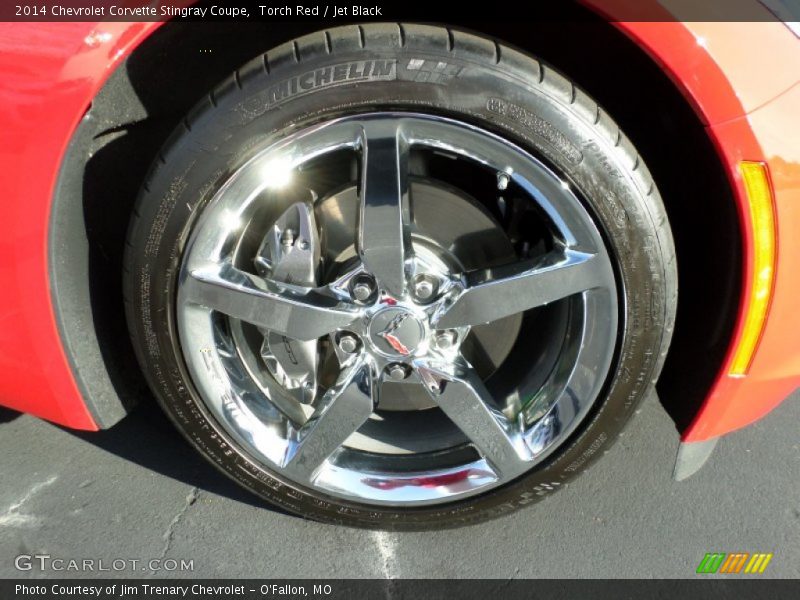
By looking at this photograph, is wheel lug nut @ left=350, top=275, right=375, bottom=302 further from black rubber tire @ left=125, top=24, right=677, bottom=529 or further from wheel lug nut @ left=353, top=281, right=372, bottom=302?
black rubber tire @ left=125, top=24, right=677, bottom=529

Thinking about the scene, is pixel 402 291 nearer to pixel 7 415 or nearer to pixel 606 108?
pixel 606 108

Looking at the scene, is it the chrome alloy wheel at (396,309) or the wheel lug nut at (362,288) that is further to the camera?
the wheel lug nut at (362,288)

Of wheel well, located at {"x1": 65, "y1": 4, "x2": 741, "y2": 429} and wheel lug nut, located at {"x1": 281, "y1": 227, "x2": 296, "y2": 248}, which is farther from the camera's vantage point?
wheel lug nut, located at {"x1": 281, "y1": 227, "x2": 296, "y2": 248}

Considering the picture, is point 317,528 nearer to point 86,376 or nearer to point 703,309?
point 86,376

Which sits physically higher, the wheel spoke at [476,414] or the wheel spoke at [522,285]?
the wheel spoke at [522,285]

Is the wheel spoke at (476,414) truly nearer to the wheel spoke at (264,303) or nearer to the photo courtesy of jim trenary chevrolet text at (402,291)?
the photo courtesy of jim trenary chevrolet text at (402,291)

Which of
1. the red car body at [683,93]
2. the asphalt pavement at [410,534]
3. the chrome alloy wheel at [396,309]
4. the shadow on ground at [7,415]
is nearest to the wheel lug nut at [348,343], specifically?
the chrome alloy wheel at [396,309]

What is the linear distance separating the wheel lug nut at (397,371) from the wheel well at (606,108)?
26.8 inches

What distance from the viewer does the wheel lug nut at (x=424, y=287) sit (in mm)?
1642

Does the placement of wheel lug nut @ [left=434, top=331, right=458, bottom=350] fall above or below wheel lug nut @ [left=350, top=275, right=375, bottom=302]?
below

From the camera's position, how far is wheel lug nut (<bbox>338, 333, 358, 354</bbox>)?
5.53ft

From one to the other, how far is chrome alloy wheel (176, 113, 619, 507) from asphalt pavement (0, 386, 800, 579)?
197 millimetres

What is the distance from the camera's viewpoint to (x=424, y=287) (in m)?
1.65
